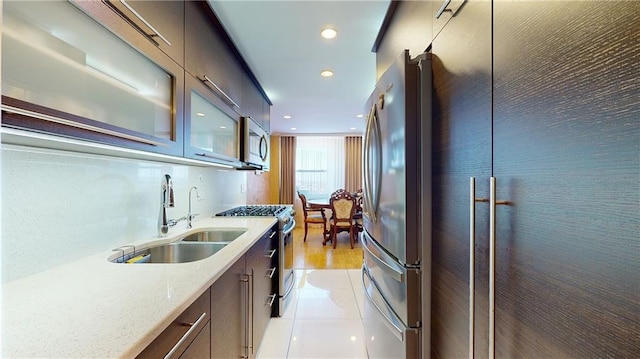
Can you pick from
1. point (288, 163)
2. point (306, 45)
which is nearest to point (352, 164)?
point (288, 163)

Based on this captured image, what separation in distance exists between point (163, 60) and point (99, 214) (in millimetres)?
782

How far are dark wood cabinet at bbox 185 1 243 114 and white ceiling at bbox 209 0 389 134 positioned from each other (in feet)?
0.29

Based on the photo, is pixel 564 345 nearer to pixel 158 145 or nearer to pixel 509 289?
pixel 509 289

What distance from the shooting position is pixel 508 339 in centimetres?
69

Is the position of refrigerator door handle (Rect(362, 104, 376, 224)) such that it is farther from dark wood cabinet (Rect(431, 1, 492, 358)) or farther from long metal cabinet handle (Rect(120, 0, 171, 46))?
long metal cabinet handle (Rect(120, 0, 171, 46))

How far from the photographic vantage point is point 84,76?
0.92 metres

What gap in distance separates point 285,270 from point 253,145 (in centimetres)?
131

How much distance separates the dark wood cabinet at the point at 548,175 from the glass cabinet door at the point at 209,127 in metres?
1.35

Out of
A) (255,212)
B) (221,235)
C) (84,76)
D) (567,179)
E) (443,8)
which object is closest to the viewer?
(567,179)

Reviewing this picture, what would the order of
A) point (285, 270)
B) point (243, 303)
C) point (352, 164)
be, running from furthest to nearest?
point (352, 164), point (285, 270), point (243, 303)

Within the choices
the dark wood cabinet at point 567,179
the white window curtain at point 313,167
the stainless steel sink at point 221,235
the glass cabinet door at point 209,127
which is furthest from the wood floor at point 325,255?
the dark wood cabinet at point 567,179

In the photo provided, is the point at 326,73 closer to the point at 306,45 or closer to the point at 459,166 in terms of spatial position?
the point at 306,45

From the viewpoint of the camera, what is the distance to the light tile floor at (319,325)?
6.44 ft

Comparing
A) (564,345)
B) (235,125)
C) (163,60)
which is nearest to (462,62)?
(564,345)
